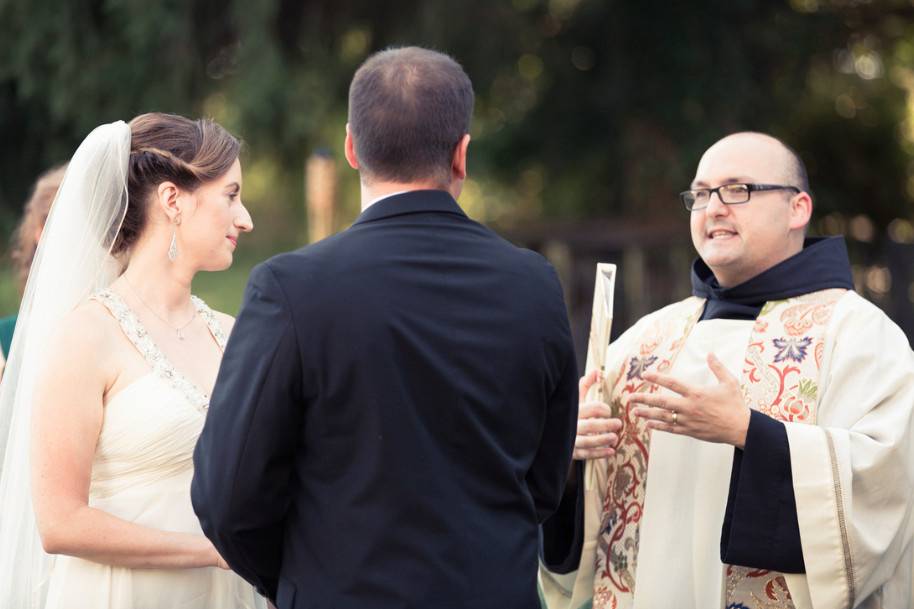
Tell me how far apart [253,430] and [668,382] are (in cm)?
118

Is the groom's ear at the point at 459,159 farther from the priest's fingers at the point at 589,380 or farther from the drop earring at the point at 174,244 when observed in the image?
the priest's fingers at the point at 589,380

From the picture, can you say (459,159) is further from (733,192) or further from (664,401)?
(733,192)

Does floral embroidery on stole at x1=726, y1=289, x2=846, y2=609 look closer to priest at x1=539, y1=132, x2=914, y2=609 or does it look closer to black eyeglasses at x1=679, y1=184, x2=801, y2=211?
priest at x1=539, y1=132, x2=914, y2=609

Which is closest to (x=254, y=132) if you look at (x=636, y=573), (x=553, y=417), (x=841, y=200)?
(x=841, y=200)

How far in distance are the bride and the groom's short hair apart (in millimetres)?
865

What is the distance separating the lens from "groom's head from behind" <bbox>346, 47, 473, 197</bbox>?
2.20 meters

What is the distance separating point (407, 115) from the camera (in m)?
2.19

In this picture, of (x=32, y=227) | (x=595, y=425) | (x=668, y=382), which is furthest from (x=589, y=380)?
(x=32, y=227)

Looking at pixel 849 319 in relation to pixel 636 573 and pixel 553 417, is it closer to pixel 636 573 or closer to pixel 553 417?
pixel 636 573

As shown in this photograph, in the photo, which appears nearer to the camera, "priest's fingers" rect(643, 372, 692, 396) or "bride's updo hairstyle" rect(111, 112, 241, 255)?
"priest's fingers" rect(643, 372, 692, 396)

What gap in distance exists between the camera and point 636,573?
3.40 m

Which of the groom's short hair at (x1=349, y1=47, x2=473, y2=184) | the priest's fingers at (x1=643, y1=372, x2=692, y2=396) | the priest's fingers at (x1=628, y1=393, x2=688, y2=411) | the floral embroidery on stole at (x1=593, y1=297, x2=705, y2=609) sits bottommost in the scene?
the floral embroidery on stole at (x1=593, y1=297, x2=705, y2=609)

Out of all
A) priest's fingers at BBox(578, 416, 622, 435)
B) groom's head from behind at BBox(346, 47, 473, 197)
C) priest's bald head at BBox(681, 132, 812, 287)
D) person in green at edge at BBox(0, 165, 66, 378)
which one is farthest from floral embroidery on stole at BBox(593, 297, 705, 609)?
person in green at edge at BBox(0, 165, 66, 378)

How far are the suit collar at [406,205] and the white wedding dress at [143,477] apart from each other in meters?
0.91
